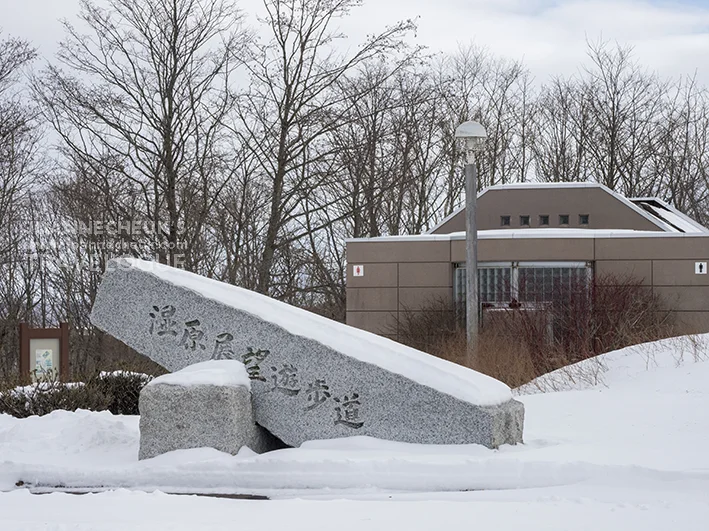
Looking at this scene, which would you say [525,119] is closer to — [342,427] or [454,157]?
[454,157]

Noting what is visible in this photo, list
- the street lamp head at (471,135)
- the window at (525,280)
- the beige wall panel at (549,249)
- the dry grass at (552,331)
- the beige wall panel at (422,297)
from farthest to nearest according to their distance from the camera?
the beige wall panel at (422,297) → the beige wall panel at (549,249) → the window at (525,280) → the street lamp head at (471,135) → the dry grass at (552,331)

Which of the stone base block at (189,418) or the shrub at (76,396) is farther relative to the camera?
the shrub at (76,396)

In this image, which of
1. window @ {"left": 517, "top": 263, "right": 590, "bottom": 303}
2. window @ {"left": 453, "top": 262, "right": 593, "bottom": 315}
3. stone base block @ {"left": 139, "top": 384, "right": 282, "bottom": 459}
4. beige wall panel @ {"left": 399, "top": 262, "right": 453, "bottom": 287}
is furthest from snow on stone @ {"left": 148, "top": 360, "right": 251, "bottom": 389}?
beige wall panel @ {"left": 399, "top": 262, "right": 453, "bottom": 287}

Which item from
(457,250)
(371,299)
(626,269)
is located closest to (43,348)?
(371,299)

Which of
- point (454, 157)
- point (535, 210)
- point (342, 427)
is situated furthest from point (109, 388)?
point (454, 157)

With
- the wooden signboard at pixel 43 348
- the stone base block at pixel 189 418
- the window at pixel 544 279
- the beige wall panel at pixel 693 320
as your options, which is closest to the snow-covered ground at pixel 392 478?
the stone base block at pixel 189 418

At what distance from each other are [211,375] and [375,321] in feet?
40.2

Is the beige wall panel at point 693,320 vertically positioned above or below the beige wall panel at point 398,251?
below

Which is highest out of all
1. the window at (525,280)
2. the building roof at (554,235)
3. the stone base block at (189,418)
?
the building roof at (554,235)

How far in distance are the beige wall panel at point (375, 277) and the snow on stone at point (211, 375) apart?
11.6 m

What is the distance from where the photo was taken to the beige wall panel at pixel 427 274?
1966cm

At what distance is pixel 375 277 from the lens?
20000 millimetres

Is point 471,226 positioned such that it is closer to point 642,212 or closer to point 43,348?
point 642,212

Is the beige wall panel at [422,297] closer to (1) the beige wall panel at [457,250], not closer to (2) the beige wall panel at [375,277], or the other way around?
(2) the beige wall panel at [375,277]
